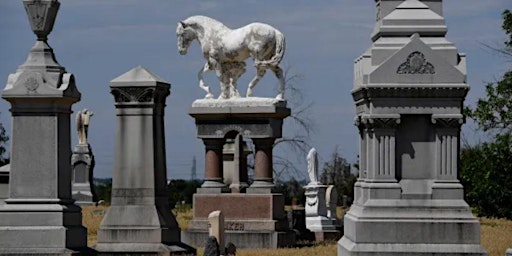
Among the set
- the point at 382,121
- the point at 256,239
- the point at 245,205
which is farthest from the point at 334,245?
the point at 382,121

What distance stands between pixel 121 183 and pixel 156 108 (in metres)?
1.32

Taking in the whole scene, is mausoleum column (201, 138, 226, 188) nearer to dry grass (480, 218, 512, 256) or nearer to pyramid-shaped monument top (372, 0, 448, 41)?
dry grass (480, 218, 512, 256)

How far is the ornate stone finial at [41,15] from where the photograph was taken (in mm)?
18906

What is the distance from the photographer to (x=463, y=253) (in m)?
16.8

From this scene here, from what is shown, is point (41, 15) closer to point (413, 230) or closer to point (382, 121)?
point (382, 121)

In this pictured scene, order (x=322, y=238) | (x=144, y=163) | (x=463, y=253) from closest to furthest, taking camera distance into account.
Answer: (x=463, y=253) < (x=144, y=163) < (x=322, y=238)

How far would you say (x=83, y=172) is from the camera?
4631 cm

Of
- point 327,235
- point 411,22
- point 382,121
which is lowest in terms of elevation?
point 327,235

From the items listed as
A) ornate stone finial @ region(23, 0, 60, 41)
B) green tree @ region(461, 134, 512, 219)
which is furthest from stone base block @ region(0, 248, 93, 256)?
green tree @ region(461, 134, 512, 219)

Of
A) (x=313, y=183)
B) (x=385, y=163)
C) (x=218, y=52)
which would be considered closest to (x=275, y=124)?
(x=218, y=52)

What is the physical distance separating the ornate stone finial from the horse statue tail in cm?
659

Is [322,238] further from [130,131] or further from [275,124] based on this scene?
[130,131]

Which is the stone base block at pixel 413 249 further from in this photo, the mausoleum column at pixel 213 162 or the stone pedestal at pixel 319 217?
the stone pedestal at pixel 319 217

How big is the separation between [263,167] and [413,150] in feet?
26.9
